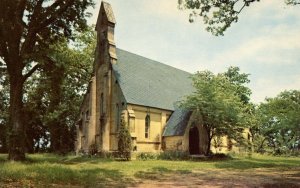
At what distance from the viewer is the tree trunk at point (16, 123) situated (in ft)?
76.5

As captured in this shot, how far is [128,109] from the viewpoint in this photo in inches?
1345

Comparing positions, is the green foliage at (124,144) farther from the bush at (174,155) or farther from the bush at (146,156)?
the bush at (174,155)

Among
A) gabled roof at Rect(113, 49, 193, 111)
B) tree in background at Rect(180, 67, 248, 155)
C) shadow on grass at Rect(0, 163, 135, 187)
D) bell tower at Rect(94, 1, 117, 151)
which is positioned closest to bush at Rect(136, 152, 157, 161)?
bell tower at Rect(94, 1, 117, 151)

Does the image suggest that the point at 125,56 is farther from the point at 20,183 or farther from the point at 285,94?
the point at 20,183

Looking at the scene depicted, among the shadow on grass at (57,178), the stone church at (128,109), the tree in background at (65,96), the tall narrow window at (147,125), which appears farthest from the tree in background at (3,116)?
the shadow on grass at (57,178)

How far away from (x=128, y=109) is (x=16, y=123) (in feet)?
42.2

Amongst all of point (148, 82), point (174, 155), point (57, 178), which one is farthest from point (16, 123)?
point (148, 82)

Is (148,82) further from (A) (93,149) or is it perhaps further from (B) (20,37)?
(B) (20,37)

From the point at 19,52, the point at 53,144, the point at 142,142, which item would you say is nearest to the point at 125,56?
the point at 142,142

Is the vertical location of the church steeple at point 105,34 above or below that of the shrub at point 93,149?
above

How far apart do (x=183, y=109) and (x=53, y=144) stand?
91.2ft

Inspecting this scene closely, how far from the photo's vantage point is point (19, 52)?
82.5 ft

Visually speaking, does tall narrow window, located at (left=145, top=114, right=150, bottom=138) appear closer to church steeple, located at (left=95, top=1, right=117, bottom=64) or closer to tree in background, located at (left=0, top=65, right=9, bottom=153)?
church steeple, located at (left=95, top=1, right=117, bottom=64)

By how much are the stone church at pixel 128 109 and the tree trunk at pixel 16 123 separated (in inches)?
465
